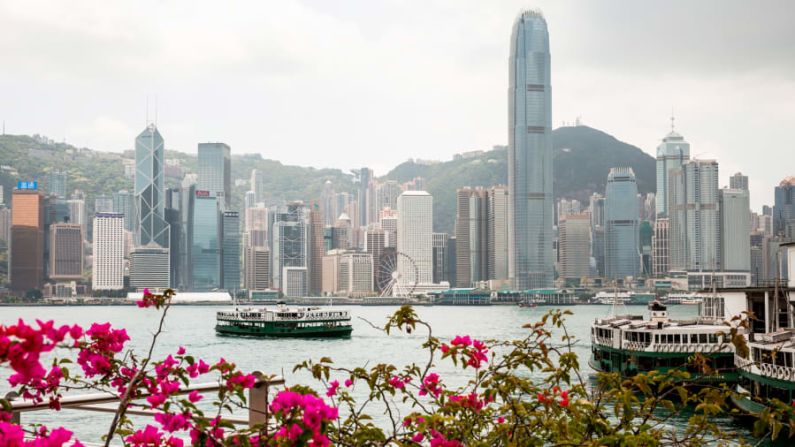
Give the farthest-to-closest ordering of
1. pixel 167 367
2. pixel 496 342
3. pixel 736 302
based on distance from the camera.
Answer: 1. pixel 736 302
2. pixel 496 342
3. pixel 167 367

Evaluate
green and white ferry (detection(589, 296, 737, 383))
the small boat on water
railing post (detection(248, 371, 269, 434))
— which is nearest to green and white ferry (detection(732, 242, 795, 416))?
green and white ferry (detection(589, 296, 737, 383))

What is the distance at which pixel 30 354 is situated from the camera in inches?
126

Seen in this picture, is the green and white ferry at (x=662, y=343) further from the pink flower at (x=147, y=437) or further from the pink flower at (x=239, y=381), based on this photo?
the pink flower at (x=147, y=437)

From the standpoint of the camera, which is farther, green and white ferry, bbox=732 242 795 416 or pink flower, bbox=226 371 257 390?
green and white ferry, bbox=732 242 795 416

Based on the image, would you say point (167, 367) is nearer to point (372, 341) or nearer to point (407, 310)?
point (407, 310)

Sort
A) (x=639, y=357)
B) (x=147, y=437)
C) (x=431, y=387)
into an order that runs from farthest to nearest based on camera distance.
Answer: (x=639, y=357) < (x=431, y=387) < (x=147, y=437)

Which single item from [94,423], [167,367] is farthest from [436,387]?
[94,423]

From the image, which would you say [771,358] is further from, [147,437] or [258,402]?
[147,437]

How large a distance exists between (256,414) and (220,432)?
1.23m

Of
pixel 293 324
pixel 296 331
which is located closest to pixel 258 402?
pixel 296 331

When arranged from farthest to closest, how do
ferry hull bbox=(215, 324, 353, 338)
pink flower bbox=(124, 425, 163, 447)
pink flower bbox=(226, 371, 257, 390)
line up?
ferry hull bbox=(215, 324, 353, 338), pink flower bbox=(226, 371, 257, 390), pink flower bbox=(124, 425, 163, 447)

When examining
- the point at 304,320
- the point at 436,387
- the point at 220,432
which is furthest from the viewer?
the point at 304,320

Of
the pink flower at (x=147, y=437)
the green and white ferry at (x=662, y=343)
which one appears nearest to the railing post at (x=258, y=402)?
the pink flower at (x=147, y=437)

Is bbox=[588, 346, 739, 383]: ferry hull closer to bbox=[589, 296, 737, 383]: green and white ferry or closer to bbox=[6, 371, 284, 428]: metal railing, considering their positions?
bbox=[589, 296, 737, 383]: green and white ferry
